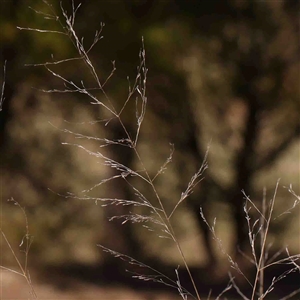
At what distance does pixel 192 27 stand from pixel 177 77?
1.22 ft

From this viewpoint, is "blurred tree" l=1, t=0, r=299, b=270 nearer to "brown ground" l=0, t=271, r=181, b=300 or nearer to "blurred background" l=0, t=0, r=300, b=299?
"blurred background" l=0, t=0, r=300, b=299

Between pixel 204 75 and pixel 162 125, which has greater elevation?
pixel 204 75

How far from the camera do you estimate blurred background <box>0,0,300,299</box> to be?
3.18 m

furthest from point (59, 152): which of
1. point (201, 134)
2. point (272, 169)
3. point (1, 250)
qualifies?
point (272, 169)

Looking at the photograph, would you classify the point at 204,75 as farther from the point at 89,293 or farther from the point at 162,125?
the point at 89,293

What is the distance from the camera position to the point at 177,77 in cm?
335

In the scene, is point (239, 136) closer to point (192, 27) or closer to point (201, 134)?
point (201, 134)

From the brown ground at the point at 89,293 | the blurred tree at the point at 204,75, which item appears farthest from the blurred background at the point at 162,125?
the brown ground at the point at 89,293

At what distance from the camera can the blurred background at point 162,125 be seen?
10.4ft

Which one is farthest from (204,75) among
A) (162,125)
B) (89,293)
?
(89,293)

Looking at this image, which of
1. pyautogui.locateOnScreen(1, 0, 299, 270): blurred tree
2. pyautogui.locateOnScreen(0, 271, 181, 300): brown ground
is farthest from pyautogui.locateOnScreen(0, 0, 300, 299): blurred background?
pyautogui.locateOnScreen(0, 271, 181, 300): brown ground

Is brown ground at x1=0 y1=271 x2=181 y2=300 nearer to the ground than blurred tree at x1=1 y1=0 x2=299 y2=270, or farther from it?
nearer to the ground

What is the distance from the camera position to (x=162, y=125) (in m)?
3.55

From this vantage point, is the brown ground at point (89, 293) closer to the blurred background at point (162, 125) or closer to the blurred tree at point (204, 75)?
the blurred background at point (162, 125)
